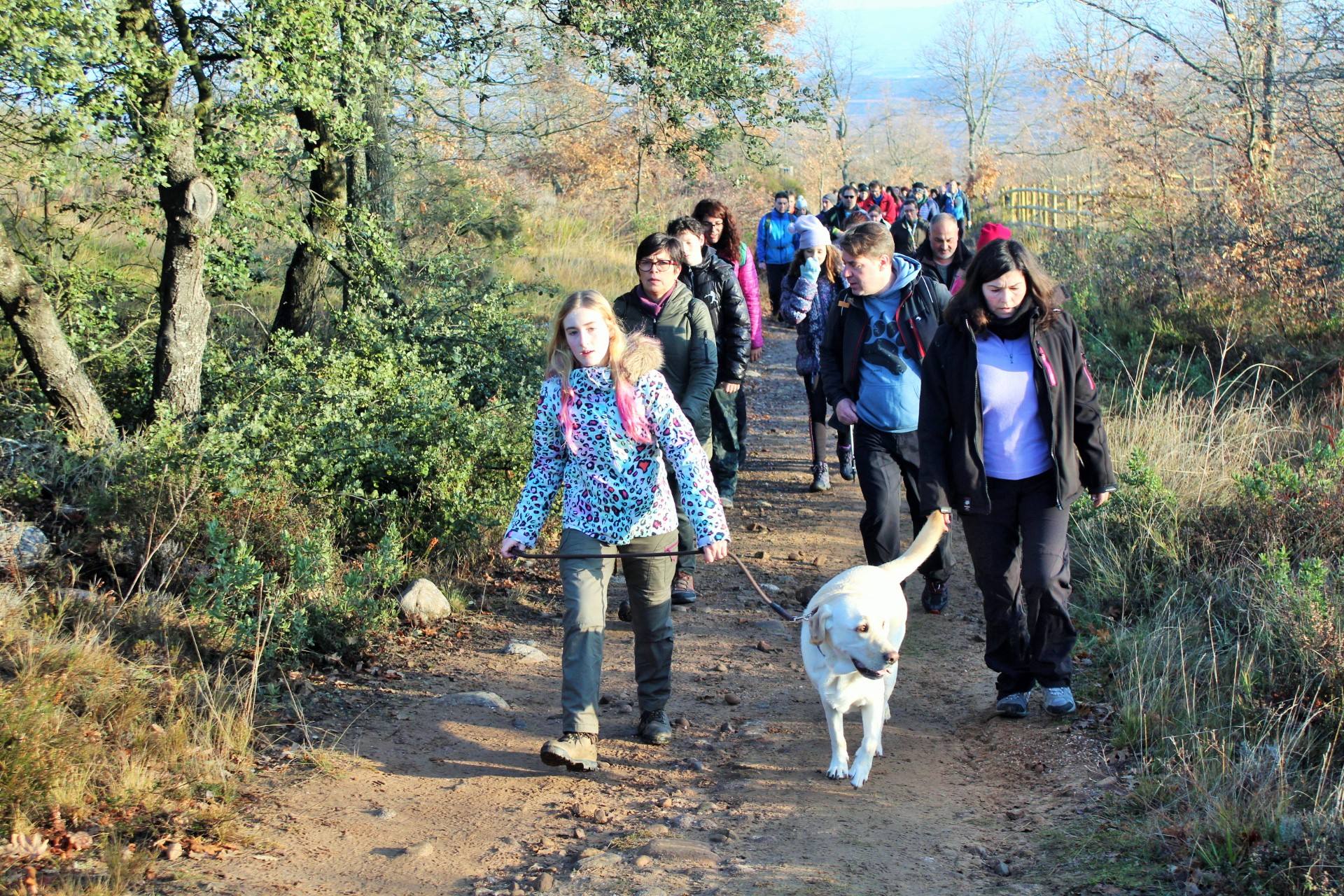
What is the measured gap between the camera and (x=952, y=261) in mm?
9273

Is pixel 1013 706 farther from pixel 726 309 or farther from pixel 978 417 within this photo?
pixel 726 309

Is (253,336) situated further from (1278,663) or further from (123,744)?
(1278,663)

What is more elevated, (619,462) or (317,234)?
(317,234)

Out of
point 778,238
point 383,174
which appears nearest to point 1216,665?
point 383,174

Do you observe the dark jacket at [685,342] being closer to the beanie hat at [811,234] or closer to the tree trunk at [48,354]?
the beanie hat at [811,234]

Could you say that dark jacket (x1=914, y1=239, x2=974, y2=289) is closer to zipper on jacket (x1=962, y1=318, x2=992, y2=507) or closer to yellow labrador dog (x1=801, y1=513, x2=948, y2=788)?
zipper on jacket (x1=962, y1=318, x2=992, y2=507)

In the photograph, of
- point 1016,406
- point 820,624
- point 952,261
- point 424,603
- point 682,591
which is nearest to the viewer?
point 820,624

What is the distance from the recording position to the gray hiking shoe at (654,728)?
A: 471 cm

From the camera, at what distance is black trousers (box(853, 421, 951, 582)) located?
5.71 metres

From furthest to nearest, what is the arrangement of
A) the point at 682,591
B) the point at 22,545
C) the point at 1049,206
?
the point at 1049,206
the point at 682,591
the point at 22,545

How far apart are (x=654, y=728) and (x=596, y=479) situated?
1.16 metres

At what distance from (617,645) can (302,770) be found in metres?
1.95

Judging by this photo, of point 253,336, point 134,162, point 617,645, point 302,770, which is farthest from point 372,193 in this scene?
point 302,770

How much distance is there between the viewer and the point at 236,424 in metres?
7.20
